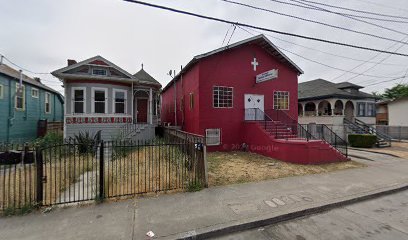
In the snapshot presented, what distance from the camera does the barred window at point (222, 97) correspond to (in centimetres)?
1377

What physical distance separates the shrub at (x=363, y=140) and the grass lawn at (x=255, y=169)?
8.40 meters

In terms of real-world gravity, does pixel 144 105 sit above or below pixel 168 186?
above

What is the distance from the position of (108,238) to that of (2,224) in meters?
2.42

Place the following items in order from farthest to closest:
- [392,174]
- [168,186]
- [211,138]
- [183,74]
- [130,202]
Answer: [183,74], [211,138], [392,174], [168,186], [130,202]

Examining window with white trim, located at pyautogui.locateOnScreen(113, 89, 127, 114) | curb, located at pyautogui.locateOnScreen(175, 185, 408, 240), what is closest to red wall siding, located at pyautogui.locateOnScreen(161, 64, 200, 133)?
window with white trim, located at pyautogui.locateOnScreen(113, 89, 127, 114)

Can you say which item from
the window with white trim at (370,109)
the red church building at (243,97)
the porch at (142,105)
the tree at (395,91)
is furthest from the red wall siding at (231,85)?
the tree at (395,91)

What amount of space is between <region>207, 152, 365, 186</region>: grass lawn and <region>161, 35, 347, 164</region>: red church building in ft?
5.75

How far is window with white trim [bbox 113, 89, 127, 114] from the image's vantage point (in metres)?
14.5

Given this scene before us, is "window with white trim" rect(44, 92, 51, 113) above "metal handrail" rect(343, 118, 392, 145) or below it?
above

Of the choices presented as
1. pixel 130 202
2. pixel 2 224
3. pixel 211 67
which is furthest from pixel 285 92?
pixel 2 224

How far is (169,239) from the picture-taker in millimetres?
3836

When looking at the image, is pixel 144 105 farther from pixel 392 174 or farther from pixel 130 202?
pixel 392 174

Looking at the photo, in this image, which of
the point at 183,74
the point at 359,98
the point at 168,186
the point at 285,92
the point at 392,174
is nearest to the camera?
the point at 168,186

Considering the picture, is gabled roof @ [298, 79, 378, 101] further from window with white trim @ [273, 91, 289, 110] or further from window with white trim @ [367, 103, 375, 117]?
window with white trim @ [273, 91, 289, 110]
